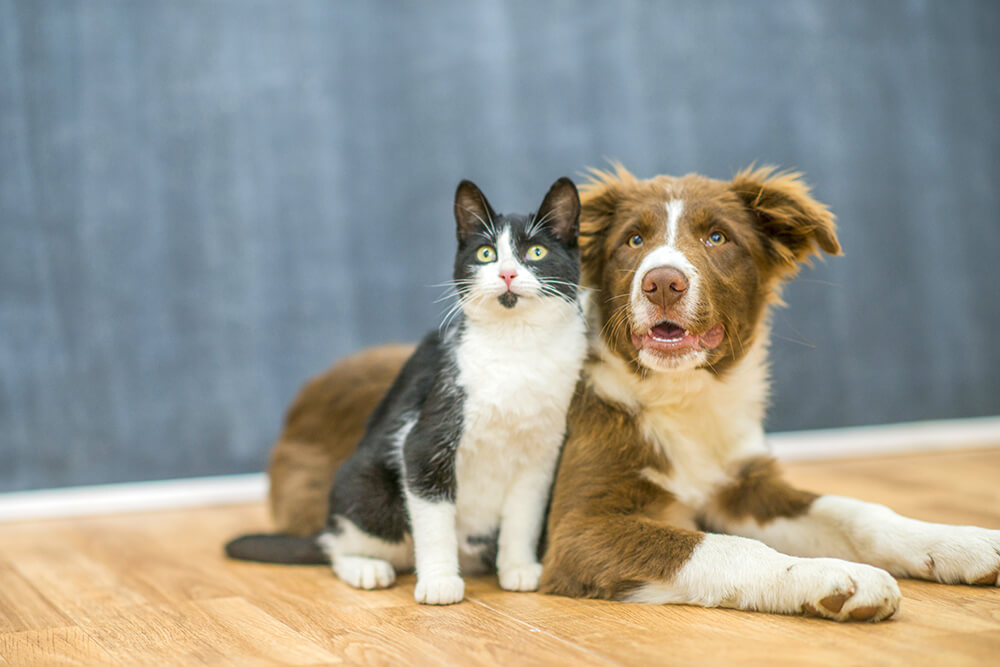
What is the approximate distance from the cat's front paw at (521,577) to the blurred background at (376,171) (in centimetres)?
154

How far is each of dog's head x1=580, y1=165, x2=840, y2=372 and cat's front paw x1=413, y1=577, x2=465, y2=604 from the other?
1.59 ft

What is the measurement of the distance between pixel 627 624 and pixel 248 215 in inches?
81.9

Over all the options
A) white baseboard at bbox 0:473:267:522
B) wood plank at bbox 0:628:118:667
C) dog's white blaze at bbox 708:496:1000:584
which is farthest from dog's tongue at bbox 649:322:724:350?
white baseboard at bbox 0:473:267:522

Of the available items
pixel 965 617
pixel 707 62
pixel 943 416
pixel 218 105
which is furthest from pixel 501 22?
pixel 965 617

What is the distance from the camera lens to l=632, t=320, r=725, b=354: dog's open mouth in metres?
1.60

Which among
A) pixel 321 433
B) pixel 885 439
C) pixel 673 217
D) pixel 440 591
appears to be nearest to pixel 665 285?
pixel 673 217

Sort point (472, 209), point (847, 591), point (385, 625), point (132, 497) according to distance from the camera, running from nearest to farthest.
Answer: point (847, 591) < point (385, 625) < point (472, 209) < point (132, 497)

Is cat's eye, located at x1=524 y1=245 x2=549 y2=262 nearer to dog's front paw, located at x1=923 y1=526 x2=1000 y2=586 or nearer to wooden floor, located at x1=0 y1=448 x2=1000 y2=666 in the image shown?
wooden floor, located at x1=0 y1=448 x2=1000 y2=666

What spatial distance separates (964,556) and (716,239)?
0.65 metres

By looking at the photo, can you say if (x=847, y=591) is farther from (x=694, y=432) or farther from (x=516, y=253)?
(x=516, y=253)

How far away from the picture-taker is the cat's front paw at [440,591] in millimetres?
1562

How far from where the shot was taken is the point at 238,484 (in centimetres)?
301

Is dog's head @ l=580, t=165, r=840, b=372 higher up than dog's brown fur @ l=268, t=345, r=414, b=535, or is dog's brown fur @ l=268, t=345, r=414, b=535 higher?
dog's head @ l=580, t=165, r=840, b=372

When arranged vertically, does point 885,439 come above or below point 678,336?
below
